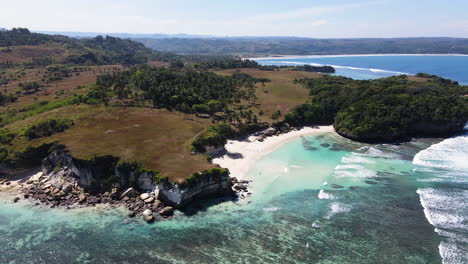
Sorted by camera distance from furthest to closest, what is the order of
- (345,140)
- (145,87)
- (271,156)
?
(145,87), (345,140), (271,156)

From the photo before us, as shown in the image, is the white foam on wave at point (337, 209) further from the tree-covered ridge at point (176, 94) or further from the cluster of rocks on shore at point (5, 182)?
the cluster of rocks on shore at point (5, 182)

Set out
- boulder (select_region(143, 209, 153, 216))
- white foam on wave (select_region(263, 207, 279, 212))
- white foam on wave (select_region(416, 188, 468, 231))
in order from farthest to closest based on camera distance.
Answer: white foam on wave (select_region(263, 207, 279, 212)), boulder (select_region(143, 209, 153, 216)), white foam on wave (select_region(416, 188, 468, 231))

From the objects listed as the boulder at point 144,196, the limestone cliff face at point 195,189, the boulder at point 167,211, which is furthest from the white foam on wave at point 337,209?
the boulder at point 144,196

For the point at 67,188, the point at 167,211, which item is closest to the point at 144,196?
the point at 167,211

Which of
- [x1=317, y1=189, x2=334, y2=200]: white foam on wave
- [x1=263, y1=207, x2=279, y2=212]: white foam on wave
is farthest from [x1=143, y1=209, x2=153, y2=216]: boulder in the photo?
[x1=317, y1=189, x2=334, y2=200]: white foam on wave

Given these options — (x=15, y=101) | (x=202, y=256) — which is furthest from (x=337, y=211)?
(x=15, y=101)

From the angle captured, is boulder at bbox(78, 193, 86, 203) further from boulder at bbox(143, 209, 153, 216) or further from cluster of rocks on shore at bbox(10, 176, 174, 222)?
boulder at bbox(143, 209, 153, 216)

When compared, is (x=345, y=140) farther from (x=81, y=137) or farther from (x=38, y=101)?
(x=38, y=101)
